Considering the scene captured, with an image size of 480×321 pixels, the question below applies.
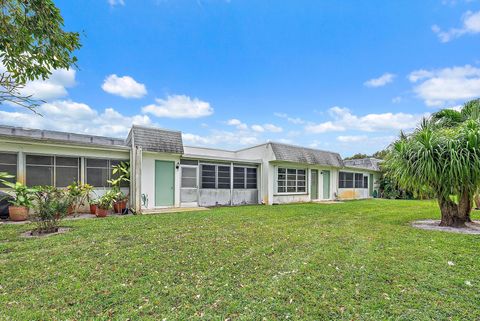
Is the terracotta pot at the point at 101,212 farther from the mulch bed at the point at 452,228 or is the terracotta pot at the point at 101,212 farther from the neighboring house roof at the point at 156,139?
the mulch bed at the point at 452,228

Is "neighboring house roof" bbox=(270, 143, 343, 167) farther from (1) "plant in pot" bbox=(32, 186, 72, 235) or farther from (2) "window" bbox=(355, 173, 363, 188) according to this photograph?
(1) "plant in pot" bbox=(32, 186, 72, 235)

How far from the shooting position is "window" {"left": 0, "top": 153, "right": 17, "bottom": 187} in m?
8.80

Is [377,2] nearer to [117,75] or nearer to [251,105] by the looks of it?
[251,105]

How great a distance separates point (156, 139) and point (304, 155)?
985 cm

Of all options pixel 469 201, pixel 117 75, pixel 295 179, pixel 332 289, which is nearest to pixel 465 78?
pixel 469 201

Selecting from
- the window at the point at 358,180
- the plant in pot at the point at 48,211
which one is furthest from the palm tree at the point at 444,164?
the window at the point at 358,180

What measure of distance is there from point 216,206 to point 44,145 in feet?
26.5

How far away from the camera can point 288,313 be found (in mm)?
2877

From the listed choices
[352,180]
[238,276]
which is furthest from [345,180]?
[238,276]

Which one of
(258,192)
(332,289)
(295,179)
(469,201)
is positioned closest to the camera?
(332,289)

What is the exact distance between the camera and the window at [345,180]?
2030cm

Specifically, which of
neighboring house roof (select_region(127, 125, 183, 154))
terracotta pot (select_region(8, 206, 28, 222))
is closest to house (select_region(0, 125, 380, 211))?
neighboring house roof (select_region(127, 125, 183, 154))

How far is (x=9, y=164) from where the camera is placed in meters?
8.89

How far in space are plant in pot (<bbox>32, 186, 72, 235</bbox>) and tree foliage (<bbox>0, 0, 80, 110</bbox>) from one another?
395cm
